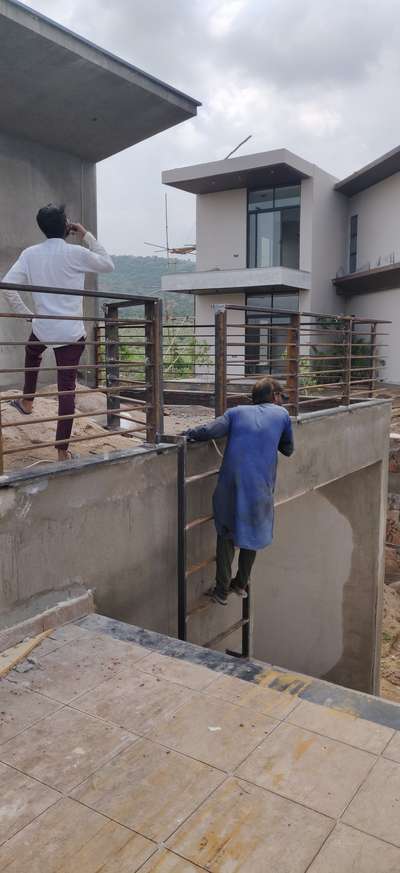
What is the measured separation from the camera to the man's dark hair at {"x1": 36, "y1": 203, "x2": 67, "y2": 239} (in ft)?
13.9

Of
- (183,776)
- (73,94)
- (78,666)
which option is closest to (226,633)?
(78,666)

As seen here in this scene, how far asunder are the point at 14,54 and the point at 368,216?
58.0ft

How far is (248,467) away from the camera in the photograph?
14.8 feet

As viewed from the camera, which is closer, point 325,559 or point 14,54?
point 14,54

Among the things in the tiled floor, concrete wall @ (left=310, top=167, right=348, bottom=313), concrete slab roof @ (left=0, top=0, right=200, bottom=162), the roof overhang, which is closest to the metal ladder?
the tiled floor

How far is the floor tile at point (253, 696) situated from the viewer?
9.71 ft

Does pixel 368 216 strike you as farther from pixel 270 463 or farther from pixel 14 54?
pixel 270 463

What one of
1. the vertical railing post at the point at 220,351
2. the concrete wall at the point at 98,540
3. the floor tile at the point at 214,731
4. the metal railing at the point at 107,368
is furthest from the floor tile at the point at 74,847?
the vertical railing post at the point at 220,351

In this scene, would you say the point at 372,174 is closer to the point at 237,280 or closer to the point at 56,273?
the point at 237,280

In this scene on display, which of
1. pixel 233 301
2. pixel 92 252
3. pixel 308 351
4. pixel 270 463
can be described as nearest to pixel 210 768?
pixel 270 463

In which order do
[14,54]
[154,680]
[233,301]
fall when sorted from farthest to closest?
[233,301]
[14,54]
[154,680]

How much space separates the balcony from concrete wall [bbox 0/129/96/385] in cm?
1232

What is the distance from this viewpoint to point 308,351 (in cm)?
2100

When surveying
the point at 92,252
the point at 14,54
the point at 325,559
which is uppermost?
the point at 14,54
